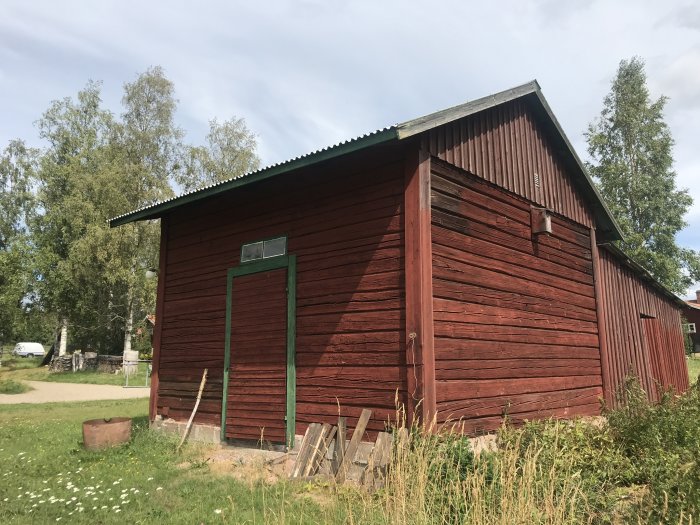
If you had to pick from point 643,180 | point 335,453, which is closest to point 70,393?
Result: point 335,453

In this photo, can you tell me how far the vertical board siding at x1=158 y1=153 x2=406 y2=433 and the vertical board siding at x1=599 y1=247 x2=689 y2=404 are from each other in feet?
18.9

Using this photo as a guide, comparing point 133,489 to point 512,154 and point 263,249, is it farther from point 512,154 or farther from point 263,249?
point 512,154

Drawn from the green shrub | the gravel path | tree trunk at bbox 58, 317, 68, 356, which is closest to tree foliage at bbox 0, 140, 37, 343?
tree trunk at bbox 58, 317, 68, 356

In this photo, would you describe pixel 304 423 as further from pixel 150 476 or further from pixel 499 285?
pixel 499 285

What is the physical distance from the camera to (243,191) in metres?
8.91

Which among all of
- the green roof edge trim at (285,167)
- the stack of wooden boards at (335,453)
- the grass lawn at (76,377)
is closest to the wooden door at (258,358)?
the stack of wooden boards at (335,453)

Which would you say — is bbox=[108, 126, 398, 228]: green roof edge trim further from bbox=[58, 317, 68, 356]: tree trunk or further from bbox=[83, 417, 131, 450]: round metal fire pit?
bbox=[58, 317, 68, 356]: tree trunk

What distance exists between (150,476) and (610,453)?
5.81 metres

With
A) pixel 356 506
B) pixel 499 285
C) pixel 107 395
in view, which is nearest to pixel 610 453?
pixel 499 285

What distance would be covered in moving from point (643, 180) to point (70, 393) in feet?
96.4

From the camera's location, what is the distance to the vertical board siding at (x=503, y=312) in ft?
22.4

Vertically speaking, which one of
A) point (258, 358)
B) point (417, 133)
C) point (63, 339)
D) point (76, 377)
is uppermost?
point (417, 133)

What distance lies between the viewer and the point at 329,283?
24.2ft

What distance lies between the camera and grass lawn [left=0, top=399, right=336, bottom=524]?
17.1ft
